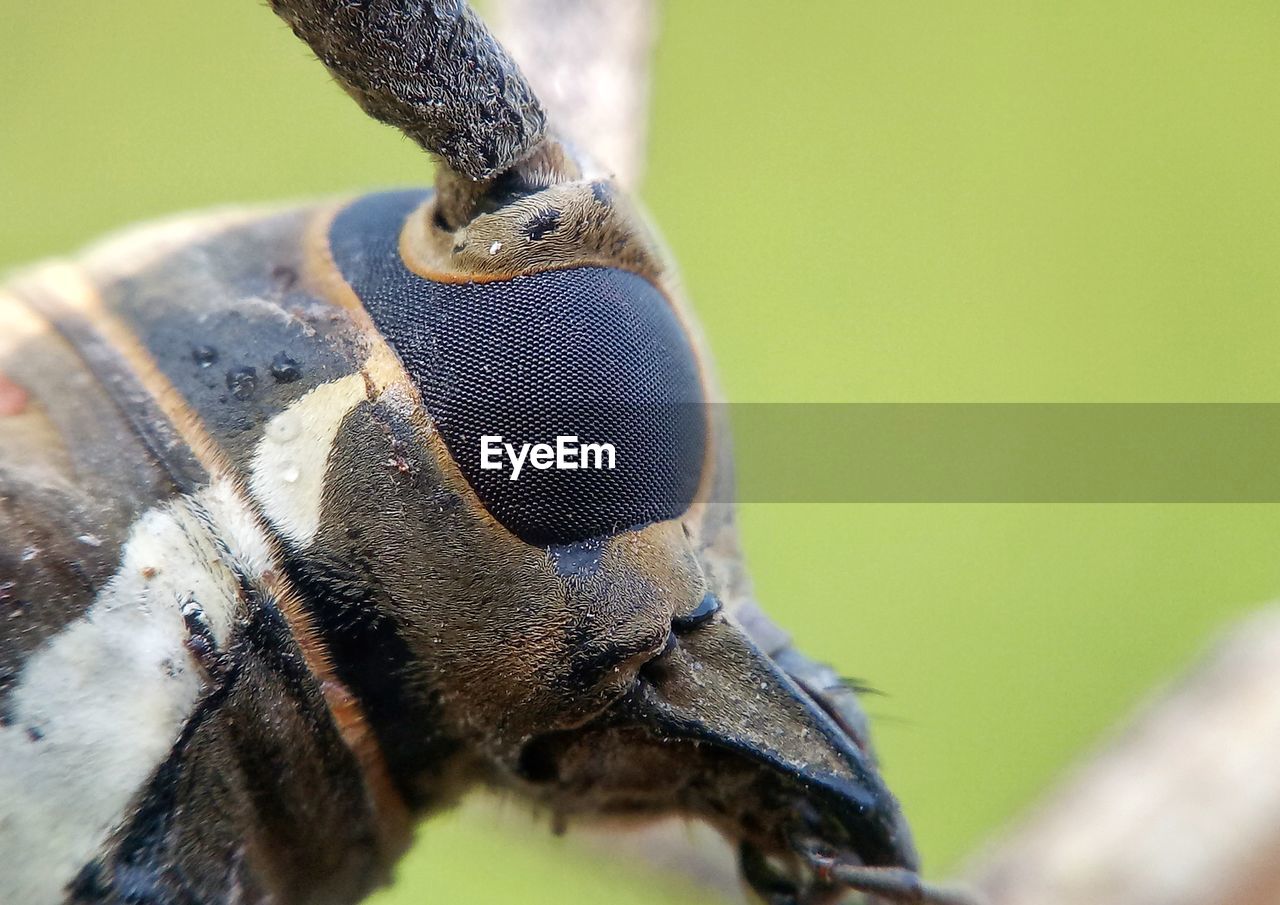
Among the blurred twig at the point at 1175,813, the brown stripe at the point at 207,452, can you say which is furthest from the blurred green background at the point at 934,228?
the brown stripe at the point at 207,452

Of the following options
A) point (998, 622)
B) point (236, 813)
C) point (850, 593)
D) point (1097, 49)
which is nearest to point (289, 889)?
point (236, 813)

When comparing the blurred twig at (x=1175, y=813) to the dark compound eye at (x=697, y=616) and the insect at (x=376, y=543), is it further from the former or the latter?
the dark compound eye at (x=697, y=616)

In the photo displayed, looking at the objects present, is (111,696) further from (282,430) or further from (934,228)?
(934,228)

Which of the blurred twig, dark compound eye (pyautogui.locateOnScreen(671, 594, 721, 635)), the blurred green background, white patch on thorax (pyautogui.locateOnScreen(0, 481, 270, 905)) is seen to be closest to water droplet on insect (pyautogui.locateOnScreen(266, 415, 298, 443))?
white patch on thorax (pyautogui.locateOnScreen(0, 481, 270, 905))

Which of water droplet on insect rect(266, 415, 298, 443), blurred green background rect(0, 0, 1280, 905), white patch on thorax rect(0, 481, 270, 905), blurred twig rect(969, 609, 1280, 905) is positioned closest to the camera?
white patch on thorax rect(0, 481, 270, 905)

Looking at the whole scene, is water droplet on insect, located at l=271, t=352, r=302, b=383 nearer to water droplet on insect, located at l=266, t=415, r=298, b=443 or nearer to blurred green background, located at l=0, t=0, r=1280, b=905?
water droplet on insect, located at l=266, t=415, r=298, b=443

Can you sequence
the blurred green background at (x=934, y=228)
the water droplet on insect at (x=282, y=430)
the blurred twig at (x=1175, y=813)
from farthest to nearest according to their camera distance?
the blurred green background at (x=934, y=228) → the blurred twig at (x=1175, y=813) → the water droplet on insect at (x=282, y=430)

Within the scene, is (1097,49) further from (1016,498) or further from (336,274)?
(336,274)

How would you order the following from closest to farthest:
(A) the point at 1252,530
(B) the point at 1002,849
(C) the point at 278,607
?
(C) the point at 278,607 < (B) the point at 1002,849 < (A) the point at 1252,530
